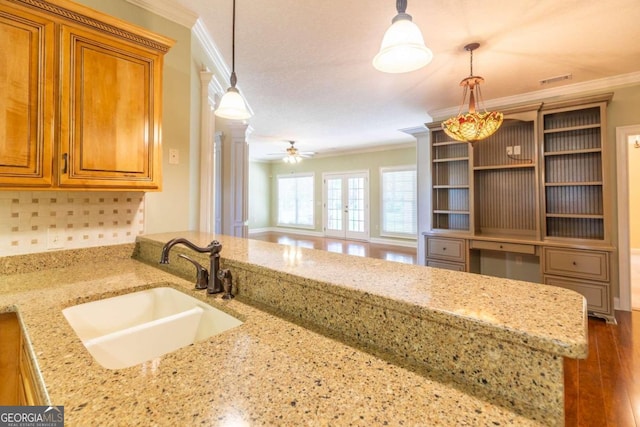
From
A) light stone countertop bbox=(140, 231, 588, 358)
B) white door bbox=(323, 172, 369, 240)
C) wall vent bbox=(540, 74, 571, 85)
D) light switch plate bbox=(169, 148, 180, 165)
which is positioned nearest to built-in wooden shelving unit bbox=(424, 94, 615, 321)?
wall vent bbox=(540, 74, 571, 85)

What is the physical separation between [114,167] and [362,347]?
61.0 inches

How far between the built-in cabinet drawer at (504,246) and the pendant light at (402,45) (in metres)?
2.94

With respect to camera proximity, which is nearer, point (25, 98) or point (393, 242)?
point (25, 98)

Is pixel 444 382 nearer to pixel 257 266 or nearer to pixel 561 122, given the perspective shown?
pixel 257 266

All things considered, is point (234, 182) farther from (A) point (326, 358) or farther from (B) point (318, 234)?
(B) point (318, 234)

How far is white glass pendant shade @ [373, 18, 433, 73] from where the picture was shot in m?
1.26

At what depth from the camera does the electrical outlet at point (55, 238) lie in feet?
5.46

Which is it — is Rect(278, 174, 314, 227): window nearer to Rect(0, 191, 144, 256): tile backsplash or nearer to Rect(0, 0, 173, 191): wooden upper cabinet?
Rect(0, 191, 144, 256): tile backsplash

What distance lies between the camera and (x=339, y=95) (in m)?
3.79

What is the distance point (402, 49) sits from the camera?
133 cm

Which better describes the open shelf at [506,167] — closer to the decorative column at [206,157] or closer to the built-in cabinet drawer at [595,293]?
the built-in cabinet drawer at [595,293]

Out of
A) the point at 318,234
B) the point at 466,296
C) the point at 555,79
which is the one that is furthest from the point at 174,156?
the point at 318,234

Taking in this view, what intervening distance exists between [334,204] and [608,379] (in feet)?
23.2

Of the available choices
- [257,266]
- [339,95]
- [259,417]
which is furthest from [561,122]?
[259,417]
